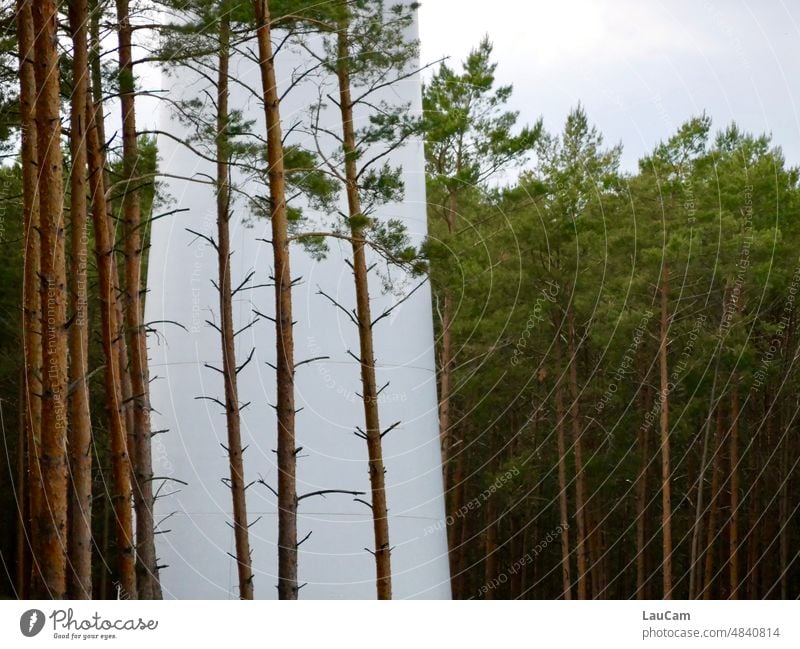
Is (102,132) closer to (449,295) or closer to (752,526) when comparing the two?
(449,295)

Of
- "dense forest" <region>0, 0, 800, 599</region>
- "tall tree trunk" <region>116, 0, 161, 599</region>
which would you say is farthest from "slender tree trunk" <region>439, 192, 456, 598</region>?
"tall tree trunk" <region>116, 0, 161, 599</region>

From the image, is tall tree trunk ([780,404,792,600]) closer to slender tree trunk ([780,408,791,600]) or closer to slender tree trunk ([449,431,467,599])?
slender tree trunk ([780,408,791,600])

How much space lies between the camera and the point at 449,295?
22.6 metres

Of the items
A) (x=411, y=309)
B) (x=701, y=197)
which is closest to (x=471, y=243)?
(x=701, y=197)

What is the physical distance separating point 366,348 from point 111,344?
113 inches

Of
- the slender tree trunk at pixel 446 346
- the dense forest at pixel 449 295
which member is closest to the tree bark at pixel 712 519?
the dense forest at pixel 449 295

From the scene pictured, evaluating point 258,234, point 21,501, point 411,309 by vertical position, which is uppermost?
point 258,234

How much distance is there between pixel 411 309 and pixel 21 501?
492 inches

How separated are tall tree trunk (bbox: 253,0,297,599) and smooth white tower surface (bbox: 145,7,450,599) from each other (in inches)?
66.1

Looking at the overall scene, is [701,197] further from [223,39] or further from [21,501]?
[21,501]

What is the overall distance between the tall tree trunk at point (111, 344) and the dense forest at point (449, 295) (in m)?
0.04
